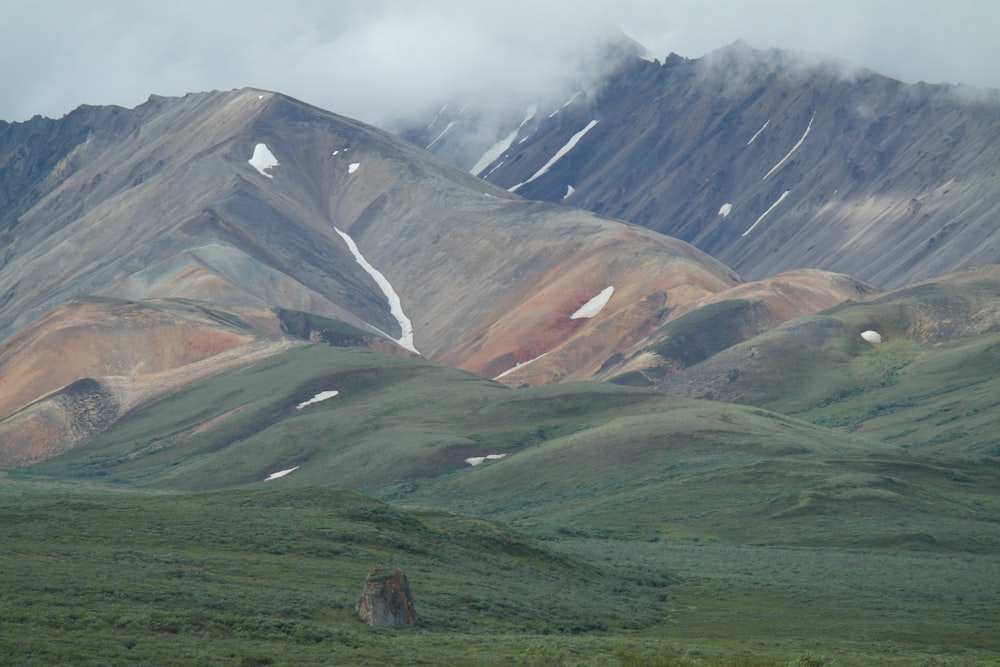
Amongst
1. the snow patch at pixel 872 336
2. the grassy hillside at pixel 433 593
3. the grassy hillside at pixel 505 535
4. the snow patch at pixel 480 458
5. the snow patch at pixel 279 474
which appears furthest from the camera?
the snow patch at pixel 872 336

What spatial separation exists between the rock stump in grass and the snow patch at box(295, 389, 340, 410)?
100972 millimetres

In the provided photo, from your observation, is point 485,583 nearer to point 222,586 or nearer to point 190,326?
point 222,586

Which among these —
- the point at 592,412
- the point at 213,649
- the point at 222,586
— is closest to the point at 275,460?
the point at 592,412

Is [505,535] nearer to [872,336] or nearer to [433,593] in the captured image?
[433,593]

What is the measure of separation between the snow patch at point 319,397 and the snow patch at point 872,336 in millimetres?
71472

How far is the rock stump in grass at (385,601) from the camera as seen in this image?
160 ft

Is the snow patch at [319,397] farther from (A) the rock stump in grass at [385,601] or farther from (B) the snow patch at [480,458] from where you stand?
(A) the rock stump in grass at [385,601]

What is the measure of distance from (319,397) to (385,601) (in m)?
104

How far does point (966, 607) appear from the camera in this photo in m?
62.9

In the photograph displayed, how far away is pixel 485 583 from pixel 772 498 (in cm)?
3992

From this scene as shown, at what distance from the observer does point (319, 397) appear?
151 m

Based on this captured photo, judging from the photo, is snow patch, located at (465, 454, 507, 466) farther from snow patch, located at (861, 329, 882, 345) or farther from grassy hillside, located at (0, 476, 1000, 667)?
snow patch, located at (861, 329, 882, 345)

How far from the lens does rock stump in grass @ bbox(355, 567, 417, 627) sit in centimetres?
4866

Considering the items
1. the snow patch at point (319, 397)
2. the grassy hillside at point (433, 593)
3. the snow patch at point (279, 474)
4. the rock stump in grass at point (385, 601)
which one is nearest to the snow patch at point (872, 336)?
the snow patch at point (319, 397)
